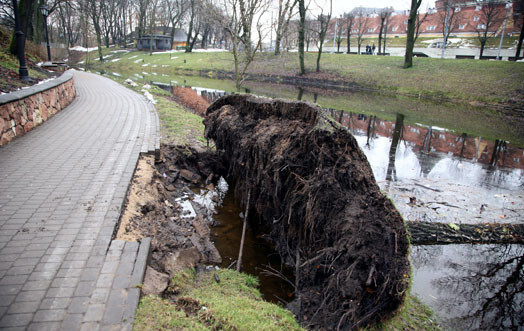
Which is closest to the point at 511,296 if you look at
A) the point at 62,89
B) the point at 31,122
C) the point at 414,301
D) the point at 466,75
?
the point at 414,301

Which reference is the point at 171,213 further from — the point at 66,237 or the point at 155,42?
the point at 155,42

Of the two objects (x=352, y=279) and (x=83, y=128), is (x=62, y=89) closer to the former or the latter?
(x=83, y=128)

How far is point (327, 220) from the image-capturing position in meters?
4.41

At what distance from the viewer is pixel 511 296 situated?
5203 mm

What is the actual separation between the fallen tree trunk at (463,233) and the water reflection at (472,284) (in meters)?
0.13

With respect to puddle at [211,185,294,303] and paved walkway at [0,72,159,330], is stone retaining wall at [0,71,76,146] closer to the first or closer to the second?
paved walkway at [0,72,159,330]

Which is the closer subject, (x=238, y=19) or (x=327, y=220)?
(x=327, y=220)

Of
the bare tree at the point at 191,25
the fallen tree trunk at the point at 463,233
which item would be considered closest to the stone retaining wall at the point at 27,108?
the fallen tree trunk at the point at 463,233

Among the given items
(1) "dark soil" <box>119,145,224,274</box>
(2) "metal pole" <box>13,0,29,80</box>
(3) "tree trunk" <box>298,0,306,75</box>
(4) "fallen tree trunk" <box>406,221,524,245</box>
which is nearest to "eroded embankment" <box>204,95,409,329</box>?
(1) "dark soil" <box>119,145,224,274</box>

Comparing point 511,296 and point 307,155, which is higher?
point 307,155

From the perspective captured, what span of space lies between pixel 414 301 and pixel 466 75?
3381cm

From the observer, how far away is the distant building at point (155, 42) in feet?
229

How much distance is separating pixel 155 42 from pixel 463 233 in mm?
76134

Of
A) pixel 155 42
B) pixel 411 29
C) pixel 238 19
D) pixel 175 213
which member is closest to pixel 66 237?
pixel 175 213
